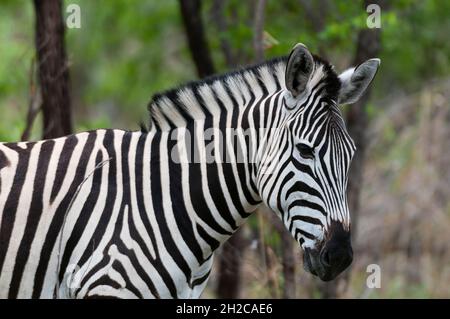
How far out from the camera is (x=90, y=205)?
531 centimetres

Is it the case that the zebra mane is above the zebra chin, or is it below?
above

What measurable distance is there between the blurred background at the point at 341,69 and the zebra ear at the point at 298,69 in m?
2.97

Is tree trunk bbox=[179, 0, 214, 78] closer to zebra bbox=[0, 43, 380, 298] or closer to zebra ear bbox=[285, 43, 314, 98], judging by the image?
zebra bbox=[0, 43, 380, 298]

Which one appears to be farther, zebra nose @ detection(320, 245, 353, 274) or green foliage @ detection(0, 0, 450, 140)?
green foliage @ detection(0, 0, 450, 140)

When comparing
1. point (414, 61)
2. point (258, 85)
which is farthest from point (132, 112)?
point (258, 85)

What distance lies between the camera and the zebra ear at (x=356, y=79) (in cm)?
537

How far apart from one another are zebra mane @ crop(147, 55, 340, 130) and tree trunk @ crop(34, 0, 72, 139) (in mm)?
2753

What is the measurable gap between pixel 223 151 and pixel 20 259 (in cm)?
152

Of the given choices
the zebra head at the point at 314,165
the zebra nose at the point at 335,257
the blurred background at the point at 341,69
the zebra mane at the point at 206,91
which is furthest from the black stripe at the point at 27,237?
the blurred background at the point at 341,69

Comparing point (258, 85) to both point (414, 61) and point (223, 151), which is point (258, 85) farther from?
point (414, 61)

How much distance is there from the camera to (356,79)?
5.41 meters

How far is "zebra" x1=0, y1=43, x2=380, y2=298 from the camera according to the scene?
5.10m

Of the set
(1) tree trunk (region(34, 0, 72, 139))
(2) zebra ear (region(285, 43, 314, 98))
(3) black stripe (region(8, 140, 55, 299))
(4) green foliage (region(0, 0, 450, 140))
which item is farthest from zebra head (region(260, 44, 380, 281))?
(1) tree trunk (region(34, 0, 72, 139))
